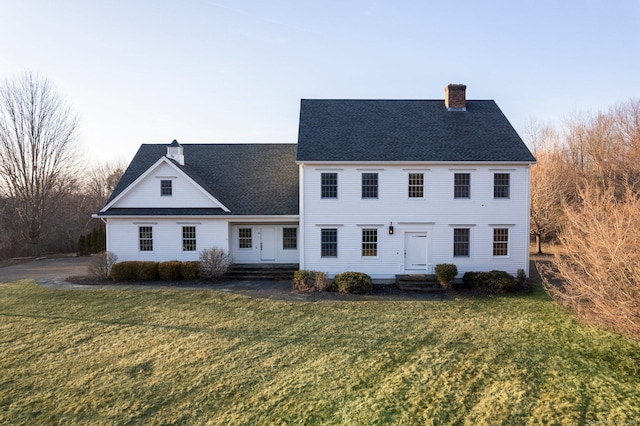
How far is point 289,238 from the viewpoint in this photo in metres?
19.1

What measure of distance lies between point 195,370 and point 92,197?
148ft

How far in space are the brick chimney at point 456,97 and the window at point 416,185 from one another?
5863mm

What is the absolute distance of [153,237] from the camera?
59.1ft

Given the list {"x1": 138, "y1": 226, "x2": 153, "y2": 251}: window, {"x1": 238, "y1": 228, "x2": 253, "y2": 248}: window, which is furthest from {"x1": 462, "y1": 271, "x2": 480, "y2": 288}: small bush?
{"x1": 138, "y1": 226, "x2": 153, "y2": 251}: window

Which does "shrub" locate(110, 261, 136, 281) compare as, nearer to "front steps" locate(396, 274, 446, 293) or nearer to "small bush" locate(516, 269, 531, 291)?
"front steps" locate(396, 274, 446, 293)

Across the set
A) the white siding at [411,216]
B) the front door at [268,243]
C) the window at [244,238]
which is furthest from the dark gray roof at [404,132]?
the window at [244,238]

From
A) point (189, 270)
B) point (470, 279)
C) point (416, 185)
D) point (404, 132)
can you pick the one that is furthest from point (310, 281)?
point (404, 132)

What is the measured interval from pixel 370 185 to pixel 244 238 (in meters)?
7.67

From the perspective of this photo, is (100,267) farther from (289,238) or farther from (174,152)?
(289,238)

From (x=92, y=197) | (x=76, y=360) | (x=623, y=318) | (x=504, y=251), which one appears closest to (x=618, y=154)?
(x=504, y=251)

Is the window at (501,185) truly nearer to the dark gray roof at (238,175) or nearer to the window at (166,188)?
the dark gray roof at (238,175)

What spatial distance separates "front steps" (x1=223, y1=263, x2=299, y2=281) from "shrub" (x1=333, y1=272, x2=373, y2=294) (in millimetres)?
3352

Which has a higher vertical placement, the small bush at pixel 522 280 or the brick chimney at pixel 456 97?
the brick chimney at pixel 456 97

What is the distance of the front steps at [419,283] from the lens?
1495cm
